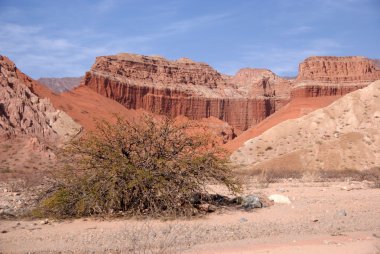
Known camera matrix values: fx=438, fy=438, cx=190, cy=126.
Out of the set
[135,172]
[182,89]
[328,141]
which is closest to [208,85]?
[182,89]

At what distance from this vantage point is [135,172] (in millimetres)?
11695

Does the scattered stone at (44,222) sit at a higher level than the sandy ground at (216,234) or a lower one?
lower

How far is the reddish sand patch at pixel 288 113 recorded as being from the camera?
192 feet

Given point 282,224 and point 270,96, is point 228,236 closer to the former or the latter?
point 282,224

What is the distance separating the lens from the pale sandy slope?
3544 cm

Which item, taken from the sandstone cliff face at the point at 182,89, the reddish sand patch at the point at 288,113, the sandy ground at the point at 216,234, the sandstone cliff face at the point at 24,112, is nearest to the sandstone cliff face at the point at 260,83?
the sandstone cliff face at the point at 182,89

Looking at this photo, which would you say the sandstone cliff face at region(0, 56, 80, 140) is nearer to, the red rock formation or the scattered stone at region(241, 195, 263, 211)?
the scattered stone at region(241, 195, 263, 211)

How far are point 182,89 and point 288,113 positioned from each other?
29.6 m

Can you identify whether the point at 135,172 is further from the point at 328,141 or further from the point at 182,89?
the point at 182,89

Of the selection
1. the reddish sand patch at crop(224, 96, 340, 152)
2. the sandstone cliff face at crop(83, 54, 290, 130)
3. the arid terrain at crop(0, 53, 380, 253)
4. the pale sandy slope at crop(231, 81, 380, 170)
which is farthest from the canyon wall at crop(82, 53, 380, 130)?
the pale sandy slope at crop(231, 81, 380, 170)

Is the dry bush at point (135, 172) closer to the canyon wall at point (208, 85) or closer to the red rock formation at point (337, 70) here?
the canyon wall at point (208, 85)

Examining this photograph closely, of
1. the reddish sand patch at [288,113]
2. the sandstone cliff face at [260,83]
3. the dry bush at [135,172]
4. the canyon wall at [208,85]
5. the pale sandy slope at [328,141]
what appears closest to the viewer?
the dry bush at [135,172]

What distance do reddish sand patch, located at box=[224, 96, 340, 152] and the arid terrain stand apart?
1.44 ft

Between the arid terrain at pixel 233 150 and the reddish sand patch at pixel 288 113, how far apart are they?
1.44ft
